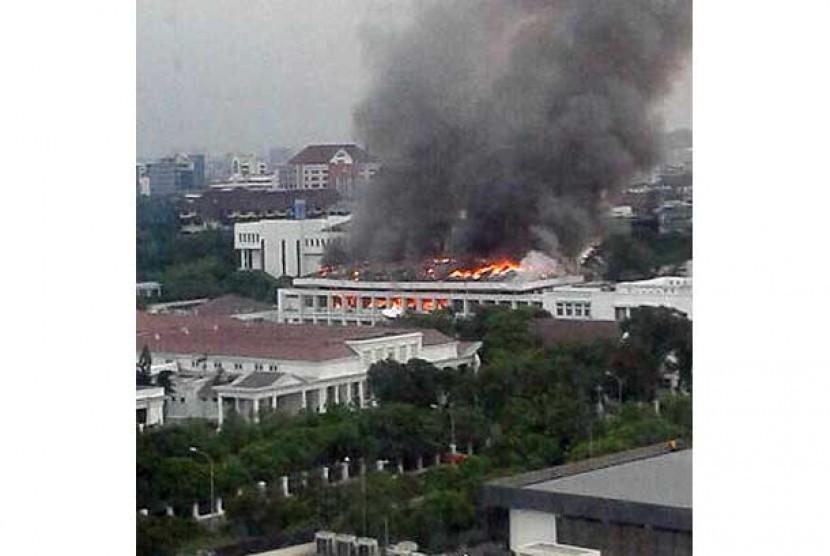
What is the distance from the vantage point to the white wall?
2459 mm

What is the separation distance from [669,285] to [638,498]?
298 mm

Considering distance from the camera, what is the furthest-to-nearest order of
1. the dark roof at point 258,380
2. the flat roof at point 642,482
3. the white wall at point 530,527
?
the dark roof at point 258,380 < the white wall at point 530,527 < the flat roof at point 642,482

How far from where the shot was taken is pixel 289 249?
2.66 m

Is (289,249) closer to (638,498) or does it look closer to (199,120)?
(199,120)

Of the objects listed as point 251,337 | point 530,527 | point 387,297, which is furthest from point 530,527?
point 251,337

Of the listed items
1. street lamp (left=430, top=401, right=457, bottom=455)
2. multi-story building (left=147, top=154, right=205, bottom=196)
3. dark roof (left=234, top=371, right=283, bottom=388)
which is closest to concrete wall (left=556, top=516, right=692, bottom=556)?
street lamp (left=430, top=401, right=457, bottom=455)

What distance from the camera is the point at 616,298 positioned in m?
2.43

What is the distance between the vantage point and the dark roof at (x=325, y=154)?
257cm

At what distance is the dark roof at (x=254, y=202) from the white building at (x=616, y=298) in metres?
0.38

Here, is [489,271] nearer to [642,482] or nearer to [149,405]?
[642,482]

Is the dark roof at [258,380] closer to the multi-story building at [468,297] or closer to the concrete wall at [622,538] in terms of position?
the multi-story building at [468,297]

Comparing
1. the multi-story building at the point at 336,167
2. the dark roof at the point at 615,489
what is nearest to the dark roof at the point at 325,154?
the multi-story building at the point at 336,167

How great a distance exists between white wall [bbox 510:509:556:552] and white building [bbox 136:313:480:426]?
0.23m
